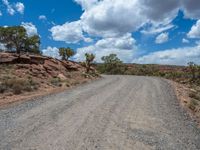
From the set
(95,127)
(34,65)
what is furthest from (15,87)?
(34,65)

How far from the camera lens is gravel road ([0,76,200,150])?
7621mm

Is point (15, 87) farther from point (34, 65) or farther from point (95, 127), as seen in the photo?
point (34, 65)

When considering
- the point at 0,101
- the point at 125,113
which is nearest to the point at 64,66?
the point at 0,101

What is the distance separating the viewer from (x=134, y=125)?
10.1 metres

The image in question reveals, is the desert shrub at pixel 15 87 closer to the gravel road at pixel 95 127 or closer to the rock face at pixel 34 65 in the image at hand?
the gravel road at pixel 95 127

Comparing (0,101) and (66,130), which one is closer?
(66,130)

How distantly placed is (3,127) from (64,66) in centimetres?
3212

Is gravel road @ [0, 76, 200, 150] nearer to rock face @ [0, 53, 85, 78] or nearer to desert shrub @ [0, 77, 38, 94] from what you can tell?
desert shrub @ [0, 77, 38, 94]

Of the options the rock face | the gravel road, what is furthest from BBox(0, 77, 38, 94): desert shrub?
the rock face

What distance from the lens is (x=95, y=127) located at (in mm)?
9453

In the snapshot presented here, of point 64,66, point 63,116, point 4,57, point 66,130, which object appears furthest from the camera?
point 64,66

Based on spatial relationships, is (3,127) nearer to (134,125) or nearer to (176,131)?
(134,125)

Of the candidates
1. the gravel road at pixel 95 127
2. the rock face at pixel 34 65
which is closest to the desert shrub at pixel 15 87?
the gravel road at pixel 95 127

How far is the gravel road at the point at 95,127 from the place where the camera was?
7621mm
